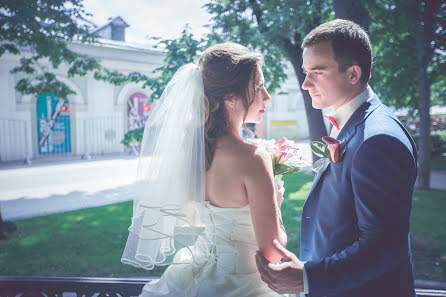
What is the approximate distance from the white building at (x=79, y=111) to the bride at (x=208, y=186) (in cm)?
1452

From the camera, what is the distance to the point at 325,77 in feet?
5.82

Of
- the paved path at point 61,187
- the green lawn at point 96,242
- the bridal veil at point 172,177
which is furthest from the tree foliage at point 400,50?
the paved path at point 61,187

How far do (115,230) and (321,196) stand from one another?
5462 millimetres

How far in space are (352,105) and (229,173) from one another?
76 centimetres

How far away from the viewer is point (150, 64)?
20.8 metres

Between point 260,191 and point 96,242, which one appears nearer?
point 260,191

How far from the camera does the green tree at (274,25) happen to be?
6.58 meters

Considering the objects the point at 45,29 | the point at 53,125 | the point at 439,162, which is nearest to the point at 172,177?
the point at 45,29

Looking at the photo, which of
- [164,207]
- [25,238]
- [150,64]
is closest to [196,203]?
[164,207]

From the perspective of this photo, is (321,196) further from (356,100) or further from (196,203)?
(196,203)

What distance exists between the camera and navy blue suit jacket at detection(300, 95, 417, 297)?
1357mm

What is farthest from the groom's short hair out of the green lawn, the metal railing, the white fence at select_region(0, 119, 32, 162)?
the white fence at select_region(0, 119, 32, 162)

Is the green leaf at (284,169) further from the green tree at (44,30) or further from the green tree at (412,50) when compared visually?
the green tree at (44,30)

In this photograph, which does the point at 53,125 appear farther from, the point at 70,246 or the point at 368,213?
the point at 368,213
